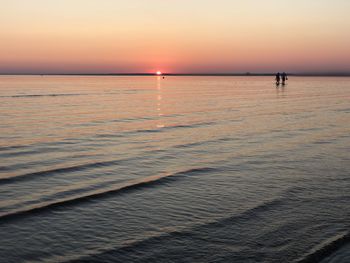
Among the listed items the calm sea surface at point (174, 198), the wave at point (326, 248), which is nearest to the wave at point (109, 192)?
the calm sea surface at point (174, 198)

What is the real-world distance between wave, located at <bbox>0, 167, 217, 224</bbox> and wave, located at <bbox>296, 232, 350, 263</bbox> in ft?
16.8

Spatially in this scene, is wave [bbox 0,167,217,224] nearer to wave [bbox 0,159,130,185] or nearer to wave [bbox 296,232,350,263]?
wave [bbox 0,159,130,185]

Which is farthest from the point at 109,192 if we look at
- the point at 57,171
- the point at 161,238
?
the point at 161,238

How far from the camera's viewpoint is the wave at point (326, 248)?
20.7ft

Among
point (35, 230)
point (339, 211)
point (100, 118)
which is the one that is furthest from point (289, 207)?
point (100, 118)

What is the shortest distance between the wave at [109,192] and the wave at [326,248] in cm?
511

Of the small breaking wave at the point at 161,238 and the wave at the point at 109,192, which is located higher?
the wave at the point at 109,192

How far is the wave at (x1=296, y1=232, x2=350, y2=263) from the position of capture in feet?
20.7

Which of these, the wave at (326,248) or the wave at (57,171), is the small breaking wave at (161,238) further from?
the wave at (57,171)

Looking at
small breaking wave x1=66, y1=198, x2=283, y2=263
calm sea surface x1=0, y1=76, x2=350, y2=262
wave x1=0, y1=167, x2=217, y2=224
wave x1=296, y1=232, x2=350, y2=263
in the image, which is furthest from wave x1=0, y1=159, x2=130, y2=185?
wave x1=296, y1=232, x2=350, y2=263

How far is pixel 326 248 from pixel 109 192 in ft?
17.8

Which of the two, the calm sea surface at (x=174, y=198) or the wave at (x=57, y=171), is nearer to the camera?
the calm sea surface at (x=174, y=198)

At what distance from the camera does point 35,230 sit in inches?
302

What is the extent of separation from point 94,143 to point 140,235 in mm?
10899
